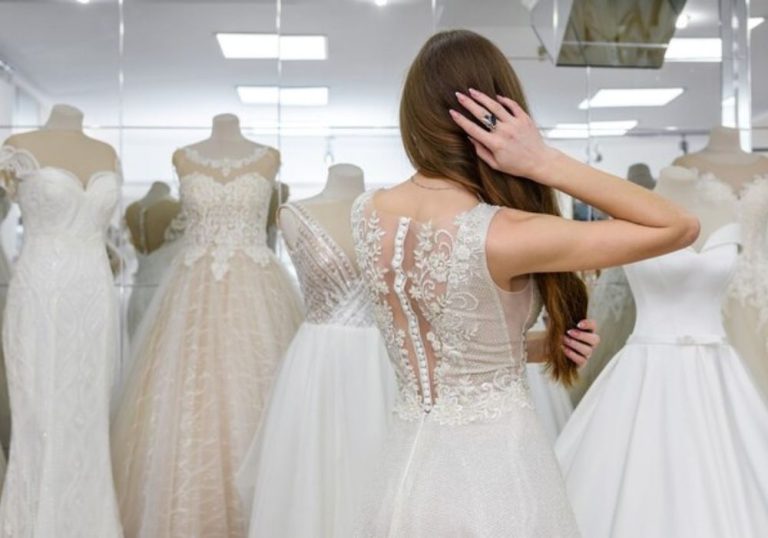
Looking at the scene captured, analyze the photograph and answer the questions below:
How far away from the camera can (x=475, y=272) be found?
1689 mm

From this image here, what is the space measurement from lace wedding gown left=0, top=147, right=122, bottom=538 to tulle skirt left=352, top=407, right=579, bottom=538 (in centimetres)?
175

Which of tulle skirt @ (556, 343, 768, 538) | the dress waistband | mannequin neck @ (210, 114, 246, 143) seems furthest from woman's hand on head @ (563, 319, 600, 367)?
mannequin neck @ (210, 114, 246, 143)

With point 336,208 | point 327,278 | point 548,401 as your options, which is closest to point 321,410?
point 327,278

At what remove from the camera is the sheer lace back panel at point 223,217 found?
369 centimetres

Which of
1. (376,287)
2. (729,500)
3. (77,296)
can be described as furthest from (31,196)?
(729,500)

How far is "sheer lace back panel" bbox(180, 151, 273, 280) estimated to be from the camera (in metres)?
3.69

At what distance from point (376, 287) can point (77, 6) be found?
3.01 m

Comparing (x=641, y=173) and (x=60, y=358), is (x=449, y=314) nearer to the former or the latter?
(x=60, y=358)

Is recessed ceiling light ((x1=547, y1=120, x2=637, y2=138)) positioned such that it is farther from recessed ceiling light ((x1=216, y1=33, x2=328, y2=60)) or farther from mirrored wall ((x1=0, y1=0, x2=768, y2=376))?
recessed ceiling light ((x1=216, y1=33, x2=328, y2=60))

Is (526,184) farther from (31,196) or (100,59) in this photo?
(100,59)

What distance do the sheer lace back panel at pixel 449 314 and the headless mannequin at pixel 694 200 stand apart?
1.96 m

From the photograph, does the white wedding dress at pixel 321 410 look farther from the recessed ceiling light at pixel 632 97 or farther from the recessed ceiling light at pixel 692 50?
the recessed ceiling light at pixel 692 50

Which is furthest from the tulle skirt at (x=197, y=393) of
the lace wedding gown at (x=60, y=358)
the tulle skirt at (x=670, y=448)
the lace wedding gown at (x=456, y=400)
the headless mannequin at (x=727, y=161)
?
the lace wedding gown at (x=456, y=400)

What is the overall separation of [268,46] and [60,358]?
166cm
